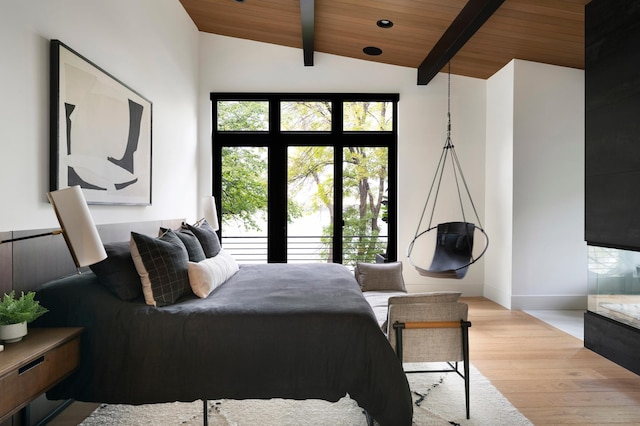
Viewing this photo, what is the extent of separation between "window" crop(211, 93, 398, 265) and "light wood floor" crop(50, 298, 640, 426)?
2.08 metres

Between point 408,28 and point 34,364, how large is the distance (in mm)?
4391

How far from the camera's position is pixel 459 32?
13.6 feet

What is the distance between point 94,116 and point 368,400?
7.98 feet

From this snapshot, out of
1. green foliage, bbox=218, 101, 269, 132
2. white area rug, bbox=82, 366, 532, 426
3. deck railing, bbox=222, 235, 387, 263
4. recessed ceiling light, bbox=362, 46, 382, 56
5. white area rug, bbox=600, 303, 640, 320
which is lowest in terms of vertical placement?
white area rug, bbox=82, 366, 532, 426

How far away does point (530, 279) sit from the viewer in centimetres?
508

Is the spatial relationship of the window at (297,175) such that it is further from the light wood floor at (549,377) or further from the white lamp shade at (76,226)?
the white lamp shade at (76,226)

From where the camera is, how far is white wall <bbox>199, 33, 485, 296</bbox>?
5711 mm

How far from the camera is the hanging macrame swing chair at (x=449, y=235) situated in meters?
5.12

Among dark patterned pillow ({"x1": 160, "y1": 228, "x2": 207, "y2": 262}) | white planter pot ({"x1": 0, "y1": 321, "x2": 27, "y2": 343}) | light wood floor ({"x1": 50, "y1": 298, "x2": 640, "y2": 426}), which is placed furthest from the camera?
dark patterned pillow ({"x1": 160, "y1": 228, "x2": 207, "y2": 262})

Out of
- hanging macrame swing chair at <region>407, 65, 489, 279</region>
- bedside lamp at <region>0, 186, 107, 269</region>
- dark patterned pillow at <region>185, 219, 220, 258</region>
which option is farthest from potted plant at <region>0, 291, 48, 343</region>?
hanging macrame swing chair at <region>407, 65, 489, 279</region>

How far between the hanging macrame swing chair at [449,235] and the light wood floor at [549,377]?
2.89 feet

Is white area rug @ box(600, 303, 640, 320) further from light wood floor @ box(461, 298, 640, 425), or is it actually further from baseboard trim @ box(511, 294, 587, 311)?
baseboard trim @ box(511, 294, 587, 311)

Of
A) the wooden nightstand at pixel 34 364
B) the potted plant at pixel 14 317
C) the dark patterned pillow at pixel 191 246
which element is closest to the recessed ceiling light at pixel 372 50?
the dark patterned pillow at pixel 191 246

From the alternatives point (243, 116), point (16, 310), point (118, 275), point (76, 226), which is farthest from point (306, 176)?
point (16, 310)
